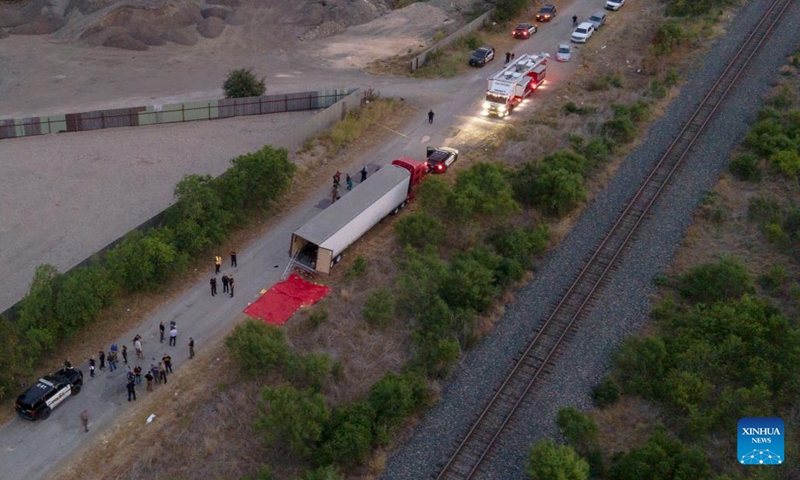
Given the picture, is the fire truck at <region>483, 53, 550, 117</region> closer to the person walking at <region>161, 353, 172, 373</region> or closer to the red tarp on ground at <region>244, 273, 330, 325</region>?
the red tarp on ground at <region>244, 273, 330, 325</region>

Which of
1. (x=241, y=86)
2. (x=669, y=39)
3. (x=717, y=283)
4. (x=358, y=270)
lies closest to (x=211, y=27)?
(x=241, y=86)

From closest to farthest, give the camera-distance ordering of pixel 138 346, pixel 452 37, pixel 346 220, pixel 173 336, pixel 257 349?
pixel 257 349 → pixel 138 346 → pixel 173 336 → pixel 346 220 → pixel 452 37

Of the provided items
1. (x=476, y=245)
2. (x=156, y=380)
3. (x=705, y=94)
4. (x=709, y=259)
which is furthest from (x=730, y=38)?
(x=156, y=380)

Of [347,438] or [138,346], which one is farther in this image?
[138,346]

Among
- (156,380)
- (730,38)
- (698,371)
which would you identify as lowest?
(156,380)

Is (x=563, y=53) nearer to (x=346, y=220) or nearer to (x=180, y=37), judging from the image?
(x=180, y=37)

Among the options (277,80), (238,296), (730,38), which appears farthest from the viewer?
(730,38)

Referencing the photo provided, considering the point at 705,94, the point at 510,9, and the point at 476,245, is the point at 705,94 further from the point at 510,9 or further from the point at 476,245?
the point at 476,245
